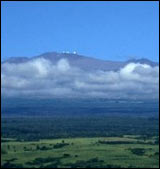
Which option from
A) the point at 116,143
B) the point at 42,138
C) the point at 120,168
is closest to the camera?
the point at 120,168

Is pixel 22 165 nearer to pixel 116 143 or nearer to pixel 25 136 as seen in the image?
pixel 116 143

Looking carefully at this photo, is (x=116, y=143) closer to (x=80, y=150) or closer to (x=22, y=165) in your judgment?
(x=80, y=150)

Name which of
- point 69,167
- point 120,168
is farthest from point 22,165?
point 120,168

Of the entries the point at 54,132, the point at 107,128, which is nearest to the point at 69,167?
the point at 54,132

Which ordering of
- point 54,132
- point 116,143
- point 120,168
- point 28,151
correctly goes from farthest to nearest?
point 54,132 < point 116,143 < point 28,151 < point 120,168

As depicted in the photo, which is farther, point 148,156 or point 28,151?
point 28,151

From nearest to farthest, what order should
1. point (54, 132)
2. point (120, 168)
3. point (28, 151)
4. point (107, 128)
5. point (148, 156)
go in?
1. point (120, 168)
2. point (148, 156)
3. point (28, 151)
4. point (54, 132)
5. point (107, 128)
